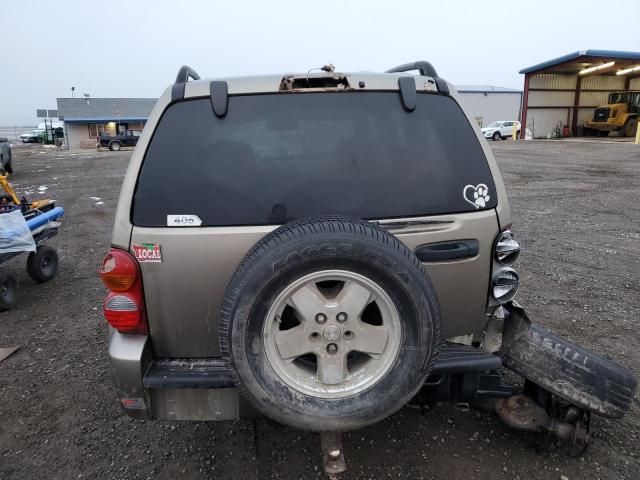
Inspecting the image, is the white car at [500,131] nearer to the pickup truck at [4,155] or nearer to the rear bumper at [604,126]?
the rear bumper at [604,126]

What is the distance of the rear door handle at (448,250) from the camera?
2184 millimetres

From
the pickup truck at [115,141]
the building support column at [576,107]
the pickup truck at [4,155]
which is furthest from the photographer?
the pickup truck at [115,141]

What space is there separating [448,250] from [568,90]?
3730 centimetres

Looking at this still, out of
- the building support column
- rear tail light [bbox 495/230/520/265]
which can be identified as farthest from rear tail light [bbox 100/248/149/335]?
the building support column

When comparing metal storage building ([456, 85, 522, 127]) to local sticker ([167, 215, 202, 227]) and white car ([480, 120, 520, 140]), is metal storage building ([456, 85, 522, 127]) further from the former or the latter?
local sticker ([167, 215, 202, 227])

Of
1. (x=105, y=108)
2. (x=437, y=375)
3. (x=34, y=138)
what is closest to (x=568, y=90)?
(x=437, y=375)

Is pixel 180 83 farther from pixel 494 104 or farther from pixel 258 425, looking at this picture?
pixel 494 104

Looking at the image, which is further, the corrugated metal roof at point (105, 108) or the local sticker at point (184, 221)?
the corrugated metal roof at point (105, 108)

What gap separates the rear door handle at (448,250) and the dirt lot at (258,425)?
1177mm

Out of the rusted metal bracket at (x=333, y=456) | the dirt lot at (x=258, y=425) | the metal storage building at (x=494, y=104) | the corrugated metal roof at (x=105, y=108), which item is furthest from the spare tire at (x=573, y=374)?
the corrugated metal roof at (x=105, y=108)

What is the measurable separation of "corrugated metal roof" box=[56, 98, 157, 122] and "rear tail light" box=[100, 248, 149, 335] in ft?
180

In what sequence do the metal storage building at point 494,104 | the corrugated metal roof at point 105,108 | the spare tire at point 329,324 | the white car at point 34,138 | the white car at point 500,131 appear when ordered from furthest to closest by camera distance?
1. the white car at point 34,138
2. the corrugated metal roof at point 105,108
3. the metal storage building at point 494,104
4. the white car at point 500,131
5. the spare tire at point 329,324

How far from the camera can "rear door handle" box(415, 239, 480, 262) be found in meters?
2.18

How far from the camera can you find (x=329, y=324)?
1903mm
